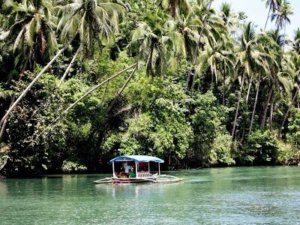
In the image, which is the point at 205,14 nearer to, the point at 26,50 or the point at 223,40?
the point at 223,40

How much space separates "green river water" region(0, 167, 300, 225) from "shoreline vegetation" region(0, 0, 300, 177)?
6901mm

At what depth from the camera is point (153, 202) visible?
26.3 meters

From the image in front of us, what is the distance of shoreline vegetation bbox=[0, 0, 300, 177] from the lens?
133 ft

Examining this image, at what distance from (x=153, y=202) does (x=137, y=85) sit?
20.9m

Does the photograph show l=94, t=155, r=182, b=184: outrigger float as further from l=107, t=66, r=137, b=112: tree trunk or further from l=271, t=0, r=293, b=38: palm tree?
l=271, t=0, r=293, b=38: palm tree

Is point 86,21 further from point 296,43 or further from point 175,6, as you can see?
point 296,43

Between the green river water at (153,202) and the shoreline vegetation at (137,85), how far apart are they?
690 cm

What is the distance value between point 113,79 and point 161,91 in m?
3.99

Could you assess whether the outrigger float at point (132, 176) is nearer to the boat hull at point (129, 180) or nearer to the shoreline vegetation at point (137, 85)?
the boat hull at point (129, 180)

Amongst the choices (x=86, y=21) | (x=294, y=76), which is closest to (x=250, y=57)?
(x=294, y=76)

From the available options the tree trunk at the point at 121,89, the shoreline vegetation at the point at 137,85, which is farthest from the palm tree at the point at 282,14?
the tree trunk at the point at 121,89

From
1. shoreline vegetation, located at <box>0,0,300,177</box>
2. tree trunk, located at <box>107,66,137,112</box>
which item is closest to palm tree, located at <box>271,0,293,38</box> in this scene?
shoreline vegetation, located at <box>0,0,300,177</box>

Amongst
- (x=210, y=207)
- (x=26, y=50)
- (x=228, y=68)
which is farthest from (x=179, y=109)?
(x=210, y=207)

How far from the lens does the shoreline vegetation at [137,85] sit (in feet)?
133
